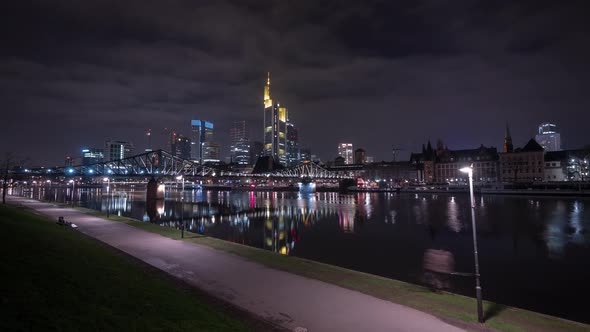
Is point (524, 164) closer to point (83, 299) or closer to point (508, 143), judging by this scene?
point (508, 143)

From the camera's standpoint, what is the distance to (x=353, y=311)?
990 centimetres

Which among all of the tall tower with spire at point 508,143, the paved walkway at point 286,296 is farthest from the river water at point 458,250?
the tall tower with spire at point 508,143

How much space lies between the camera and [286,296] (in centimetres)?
1120

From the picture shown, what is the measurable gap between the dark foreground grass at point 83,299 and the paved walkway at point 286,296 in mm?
1318

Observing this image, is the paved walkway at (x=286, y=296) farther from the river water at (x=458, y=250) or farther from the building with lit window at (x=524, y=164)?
the building with lit window at (x=524, y=164)

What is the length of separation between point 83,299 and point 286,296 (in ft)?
19.8

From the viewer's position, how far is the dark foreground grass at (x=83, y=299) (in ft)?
19.3

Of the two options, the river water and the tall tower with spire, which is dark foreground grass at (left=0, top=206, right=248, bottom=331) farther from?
the tall tower with spire

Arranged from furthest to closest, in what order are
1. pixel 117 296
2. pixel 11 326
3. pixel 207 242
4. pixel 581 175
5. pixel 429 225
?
pixel 581 175, pixel 429 225, pixel 207 242, pixel 117 296, pixel 11 326

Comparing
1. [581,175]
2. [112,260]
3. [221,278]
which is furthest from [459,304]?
[581,175]

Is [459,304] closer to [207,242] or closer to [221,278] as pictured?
[221,278]

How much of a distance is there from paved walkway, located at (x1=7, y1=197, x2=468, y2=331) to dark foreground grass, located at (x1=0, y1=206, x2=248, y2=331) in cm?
132

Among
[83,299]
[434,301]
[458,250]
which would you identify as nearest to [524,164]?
[458,250]

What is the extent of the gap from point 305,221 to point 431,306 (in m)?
34.2
